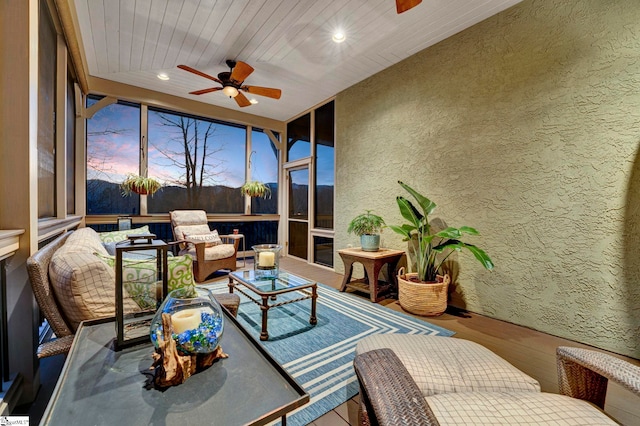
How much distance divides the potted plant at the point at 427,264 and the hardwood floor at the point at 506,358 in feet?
0.53

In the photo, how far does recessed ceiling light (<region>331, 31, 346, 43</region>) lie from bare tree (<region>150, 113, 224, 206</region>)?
3.27 meters

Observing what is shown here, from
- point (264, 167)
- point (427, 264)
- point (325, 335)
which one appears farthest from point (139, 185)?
point (427, 264)

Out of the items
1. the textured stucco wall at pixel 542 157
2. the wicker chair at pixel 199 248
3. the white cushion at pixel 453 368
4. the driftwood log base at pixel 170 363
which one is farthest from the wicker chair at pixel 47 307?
the textured stucco wall at pixel 542 157

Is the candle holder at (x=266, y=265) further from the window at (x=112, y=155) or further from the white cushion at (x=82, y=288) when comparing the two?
the window at (x=112, y=155)

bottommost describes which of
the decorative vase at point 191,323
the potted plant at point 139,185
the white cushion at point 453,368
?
the white cushion at point 453,368

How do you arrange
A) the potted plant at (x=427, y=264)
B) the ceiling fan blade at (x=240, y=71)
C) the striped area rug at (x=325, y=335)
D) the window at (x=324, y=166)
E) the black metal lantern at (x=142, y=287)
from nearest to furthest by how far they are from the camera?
1. the black metal lantern at (x=142, y=287)
2. the striped area rug at (x=325, y=335)
3. the potted plant at (x=427, y=264)
4. the ceiling fan blade at (x=240, y=71)
5. the window at (x=324, y=166)

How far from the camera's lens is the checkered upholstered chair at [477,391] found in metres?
0.84

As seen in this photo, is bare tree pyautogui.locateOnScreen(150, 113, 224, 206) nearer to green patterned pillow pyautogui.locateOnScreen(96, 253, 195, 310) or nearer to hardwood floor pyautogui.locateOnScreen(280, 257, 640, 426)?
hardwood floor pyautogui.locateOnScreen(280, 257, 640, 426)

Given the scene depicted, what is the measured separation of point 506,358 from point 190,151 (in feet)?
18.0

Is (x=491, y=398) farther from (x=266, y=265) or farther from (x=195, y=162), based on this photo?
(x=195, y=162)

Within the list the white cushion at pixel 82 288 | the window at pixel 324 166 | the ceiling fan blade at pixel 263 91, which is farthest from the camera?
the window at pixel 324 166

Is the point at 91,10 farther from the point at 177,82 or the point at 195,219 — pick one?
the point at 195,219

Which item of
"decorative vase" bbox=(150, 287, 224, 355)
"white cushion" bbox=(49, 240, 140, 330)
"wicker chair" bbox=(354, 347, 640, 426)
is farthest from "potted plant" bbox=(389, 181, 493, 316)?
"white cushion" bbox=(49, 240, 140, 330)

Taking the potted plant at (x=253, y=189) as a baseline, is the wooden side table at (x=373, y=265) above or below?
below
